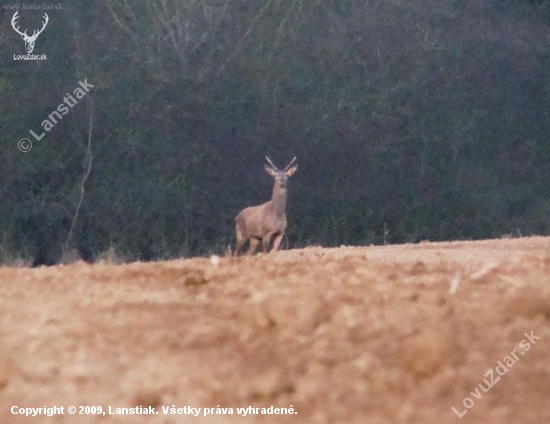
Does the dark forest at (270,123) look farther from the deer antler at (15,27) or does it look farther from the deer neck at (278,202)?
the deer neck at (278,202)

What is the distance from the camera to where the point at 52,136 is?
77.5 feet

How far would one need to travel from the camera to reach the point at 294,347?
594 cm

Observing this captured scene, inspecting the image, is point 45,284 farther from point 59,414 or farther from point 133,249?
point 133,249

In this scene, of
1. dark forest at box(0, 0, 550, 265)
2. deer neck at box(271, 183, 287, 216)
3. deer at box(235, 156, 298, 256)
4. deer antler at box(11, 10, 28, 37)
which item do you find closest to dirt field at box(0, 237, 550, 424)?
deer at box(235, 156, 298, 256)

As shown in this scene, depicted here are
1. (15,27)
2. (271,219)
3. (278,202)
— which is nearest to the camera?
(271,219)

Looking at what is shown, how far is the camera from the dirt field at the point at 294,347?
5156 millimetres

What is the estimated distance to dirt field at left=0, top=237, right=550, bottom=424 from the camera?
5.16 meters

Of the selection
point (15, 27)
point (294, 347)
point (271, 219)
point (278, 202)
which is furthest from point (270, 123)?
point (294, 347)

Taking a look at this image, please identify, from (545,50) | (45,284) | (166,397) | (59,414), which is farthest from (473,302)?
(545,50)

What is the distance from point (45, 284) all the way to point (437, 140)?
19603mm

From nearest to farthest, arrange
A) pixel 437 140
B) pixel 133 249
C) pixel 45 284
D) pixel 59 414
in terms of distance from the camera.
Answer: pixel 59 414
pixel 45 284
pixel 133 249
pixel 437 140

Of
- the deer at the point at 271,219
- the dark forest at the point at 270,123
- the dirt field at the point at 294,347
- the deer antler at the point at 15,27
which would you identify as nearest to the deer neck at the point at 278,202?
the deer at the point at 271,219

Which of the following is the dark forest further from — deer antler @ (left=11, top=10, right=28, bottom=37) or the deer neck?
the deer neck

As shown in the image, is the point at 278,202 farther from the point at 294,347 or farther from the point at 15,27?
the point at 15,27
